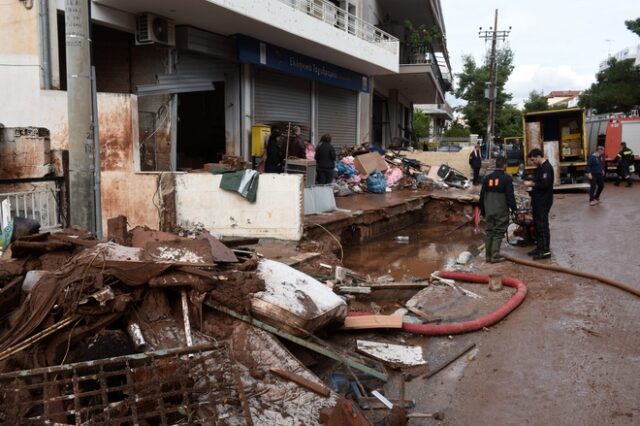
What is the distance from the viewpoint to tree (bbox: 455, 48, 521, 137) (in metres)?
53.4

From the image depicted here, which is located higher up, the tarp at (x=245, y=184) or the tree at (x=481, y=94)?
the tree at (x=481, y=94)

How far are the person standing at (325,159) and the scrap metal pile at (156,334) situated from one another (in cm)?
918

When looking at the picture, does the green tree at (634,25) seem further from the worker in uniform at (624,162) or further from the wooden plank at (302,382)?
the wooden plank at (302,382)

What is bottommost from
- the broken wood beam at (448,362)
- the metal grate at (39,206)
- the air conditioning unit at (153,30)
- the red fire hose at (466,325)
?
the broken wood beam at (448,362)

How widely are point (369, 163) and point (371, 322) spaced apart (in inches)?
513

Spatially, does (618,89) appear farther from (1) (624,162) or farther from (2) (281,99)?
(2) (281,99)

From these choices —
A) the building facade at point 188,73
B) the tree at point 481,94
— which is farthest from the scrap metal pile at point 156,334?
the tree at point 481,94

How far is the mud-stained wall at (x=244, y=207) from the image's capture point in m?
9.25

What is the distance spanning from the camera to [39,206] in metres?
8.27

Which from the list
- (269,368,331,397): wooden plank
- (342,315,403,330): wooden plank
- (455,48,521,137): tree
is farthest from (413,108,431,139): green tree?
(269,368,331,397): wooden plank

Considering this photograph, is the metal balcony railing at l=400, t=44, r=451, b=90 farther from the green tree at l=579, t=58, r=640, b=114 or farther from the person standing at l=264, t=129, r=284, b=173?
the person standing at l=264, t=129, r=284, b=173

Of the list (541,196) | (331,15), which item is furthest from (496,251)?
(331,15)

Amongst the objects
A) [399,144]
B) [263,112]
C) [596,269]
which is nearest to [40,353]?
[596,269]

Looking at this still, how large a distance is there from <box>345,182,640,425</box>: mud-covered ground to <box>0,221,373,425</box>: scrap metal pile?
3.56 ft
